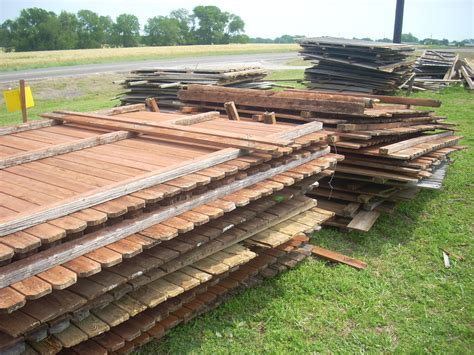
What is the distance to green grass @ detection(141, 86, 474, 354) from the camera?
416 centimetres

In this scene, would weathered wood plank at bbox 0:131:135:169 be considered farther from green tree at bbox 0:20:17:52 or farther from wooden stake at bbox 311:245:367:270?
green tree at bbox 0:20:17:52

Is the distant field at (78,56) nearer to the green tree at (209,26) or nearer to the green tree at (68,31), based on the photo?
the green tree at (68,31)

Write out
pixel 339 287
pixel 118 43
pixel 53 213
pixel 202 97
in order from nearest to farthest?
pixel 53 213 < pixel 339 287 < pixel 202 97 < pixel 118 43

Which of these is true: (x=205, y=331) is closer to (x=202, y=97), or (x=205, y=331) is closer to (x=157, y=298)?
(x=157, y=298)

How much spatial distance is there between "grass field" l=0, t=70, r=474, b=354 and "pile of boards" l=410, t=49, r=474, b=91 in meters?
12.5

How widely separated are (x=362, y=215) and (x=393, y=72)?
31.4ft

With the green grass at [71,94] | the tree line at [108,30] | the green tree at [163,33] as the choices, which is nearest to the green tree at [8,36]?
the tree line at [108,30]

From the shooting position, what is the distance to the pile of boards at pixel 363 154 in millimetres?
A: 6297

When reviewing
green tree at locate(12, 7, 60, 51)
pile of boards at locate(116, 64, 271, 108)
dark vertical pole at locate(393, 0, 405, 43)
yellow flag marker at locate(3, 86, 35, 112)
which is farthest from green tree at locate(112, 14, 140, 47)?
yellow flag marker at locate(3, 86, 35, 112)

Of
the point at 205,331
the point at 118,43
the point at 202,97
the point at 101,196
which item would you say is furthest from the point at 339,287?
the point at 118,43

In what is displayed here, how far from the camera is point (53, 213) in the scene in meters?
3.21

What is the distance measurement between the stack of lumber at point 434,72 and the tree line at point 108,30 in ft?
182

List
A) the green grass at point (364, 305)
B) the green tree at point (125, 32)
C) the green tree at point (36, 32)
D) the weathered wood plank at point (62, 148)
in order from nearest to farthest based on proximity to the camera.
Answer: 1. the green grass at point (364, 305)
2. the weathered wood plank at point (62, 148)
3. the green tree at point (36, 32)
4. the green tree at point (125, 32)

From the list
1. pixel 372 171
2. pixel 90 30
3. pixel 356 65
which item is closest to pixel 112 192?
pixel 372 171
